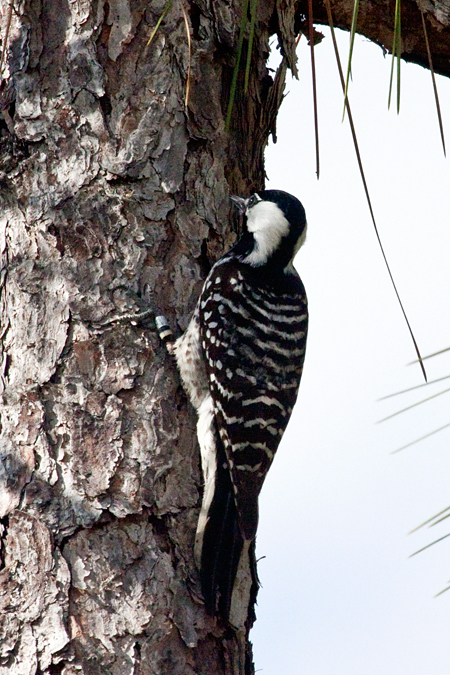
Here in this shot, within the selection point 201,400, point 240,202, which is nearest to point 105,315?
point 201,400

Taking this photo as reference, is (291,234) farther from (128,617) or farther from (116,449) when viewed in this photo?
(128,617)

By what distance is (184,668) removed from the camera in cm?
231

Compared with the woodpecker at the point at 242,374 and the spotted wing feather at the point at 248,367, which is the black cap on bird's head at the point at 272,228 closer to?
the woodpecker at the point at 242,374

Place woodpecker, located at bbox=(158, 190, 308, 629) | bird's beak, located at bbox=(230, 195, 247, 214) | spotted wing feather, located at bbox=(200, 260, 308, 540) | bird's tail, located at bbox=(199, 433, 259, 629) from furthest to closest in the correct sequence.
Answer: bird's beak, located at bbox=(230, 195, 247, 214) → spotted wing feather, located at bbox=(200, 260, 308, 540) → woodpecker, located at bbox=(158, 190, 308, 629) → bird's tail, located at bbox=(199, 433, 259, 629)

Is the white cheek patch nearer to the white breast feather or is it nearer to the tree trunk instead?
the tree trunk

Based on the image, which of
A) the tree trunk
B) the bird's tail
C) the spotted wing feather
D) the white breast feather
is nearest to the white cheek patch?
the spotted wing feather

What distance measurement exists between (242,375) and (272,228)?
0.79 metres

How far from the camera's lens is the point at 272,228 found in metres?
3.46

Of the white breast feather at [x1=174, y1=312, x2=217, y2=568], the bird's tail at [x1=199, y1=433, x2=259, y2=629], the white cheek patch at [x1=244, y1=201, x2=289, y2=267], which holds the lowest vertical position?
the bird's tail at [x1=199, y1=433, x2=259, y2=629]

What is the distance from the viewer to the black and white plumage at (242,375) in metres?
2.60

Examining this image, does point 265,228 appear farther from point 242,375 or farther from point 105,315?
point 105,315

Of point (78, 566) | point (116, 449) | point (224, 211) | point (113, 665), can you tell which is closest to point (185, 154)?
point (224, 211)

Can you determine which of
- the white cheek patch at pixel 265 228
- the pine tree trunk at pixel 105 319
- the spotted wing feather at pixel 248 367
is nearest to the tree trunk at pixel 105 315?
the pine tree trunk at pixel 105 319

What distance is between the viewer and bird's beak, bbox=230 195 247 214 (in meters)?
3.07
